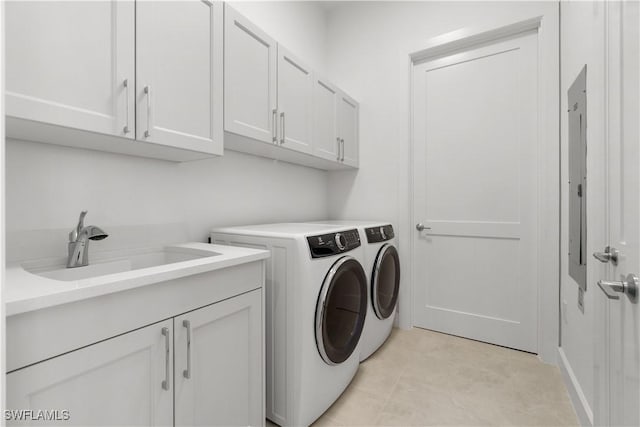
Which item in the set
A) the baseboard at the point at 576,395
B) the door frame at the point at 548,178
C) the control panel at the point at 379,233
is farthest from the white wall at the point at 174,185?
the baseboard at the point at 576,395

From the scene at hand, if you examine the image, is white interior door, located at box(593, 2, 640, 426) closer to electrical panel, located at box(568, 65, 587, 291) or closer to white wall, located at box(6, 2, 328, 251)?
electrical panel, located at box(568, 65, 587, 291)

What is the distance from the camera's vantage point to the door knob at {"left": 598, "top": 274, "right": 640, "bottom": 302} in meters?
0.85

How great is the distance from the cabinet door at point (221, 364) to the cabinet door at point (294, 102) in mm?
1060

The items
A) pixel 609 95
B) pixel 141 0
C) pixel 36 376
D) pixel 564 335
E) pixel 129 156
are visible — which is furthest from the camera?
pixel 564 335

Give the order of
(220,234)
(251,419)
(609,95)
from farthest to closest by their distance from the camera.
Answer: (220,234) → (251,419) → (609,95)

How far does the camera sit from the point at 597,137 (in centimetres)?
121

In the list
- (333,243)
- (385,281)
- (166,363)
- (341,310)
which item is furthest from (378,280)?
(166,363)

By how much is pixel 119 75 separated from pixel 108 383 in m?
1.02

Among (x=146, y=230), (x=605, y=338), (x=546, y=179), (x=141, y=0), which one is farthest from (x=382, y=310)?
(x=141, y=0)

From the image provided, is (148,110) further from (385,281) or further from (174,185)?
(385,281)

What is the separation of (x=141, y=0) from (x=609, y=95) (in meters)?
1.70

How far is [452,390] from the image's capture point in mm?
1798

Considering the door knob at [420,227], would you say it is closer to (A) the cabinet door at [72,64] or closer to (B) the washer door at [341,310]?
(B) the washer door at [341,310]

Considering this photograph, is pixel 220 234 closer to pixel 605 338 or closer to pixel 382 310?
pixel 382 310
